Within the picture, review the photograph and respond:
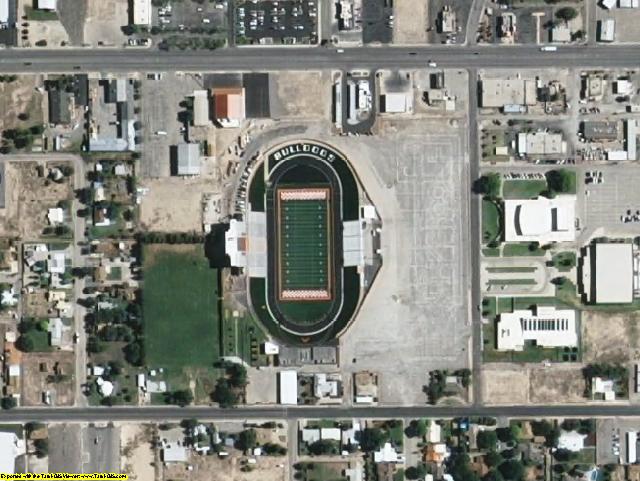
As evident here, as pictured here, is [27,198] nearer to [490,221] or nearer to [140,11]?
[140,11]

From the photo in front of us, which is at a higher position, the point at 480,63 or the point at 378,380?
the point at 480,63

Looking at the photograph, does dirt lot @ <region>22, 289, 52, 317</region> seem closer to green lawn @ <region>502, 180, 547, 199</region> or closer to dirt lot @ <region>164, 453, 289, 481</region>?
dirt lot @ <region>164, 453, 289, 481</region>

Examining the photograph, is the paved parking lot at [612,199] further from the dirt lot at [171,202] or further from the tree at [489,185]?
the dirt lot at [171,202]

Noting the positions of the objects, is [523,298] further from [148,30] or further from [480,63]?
[148,30]

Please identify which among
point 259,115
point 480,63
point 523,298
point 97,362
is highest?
point 480,63

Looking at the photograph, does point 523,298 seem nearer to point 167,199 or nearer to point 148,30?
point 167,199

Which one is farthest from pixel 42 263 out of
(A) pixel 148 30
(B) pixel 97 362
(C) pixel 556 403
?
(C) pixel 556 403
